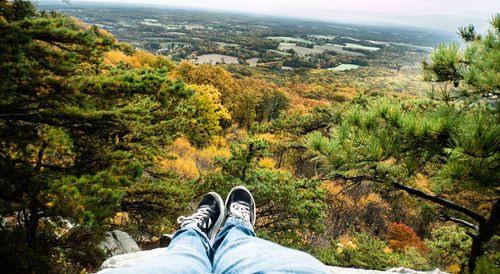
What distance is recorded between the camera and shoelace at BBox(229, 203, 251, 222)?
122 inches

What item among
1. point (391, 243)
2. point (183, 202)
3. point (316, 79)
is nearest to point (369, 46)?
point (316, 79)

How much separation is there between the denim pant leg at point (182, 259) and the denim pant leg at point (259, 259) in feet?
0.46

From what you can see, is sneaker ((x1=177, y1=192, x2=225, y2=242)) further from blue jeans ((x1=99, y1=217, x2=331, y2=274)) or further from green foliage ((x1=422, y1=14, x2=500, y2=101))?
green foliage ((x1=422, y1=14, x2=500, y2=101))

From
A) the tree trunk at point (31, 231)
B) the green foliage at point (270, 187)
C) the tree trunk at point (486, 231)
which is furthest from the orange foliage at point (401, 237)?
the tree trunk at point (31, 231)

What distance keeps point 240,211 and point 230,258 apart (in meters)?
1.16

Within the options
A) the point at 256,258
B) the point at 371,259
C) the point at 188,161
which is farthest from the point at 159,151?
the point at 188,161

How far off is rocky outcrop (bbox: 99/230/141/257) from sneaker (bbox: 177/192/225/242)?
12.0 feet

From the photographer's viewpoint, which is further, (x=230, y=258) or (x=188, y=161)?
(x=188, y=161)

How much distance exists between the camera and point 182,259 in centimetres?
195

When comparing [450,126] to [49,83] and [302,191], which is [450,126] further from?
[302,191]

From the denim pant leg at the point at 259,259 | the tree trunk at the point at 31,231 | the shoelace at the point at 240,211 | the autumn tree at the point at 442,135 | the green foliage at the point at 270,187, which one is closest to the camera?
the denim pant leg at the point at 259,259

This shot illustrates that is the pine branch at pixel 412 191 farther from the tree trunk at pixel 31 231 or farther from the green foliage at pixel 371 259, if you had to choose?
the green foliage at pixel 371 259

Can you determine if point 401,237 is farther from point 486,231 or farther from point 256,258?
point 256,258

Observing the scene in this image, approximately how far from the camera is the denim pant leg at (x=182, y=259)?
1644 mm
